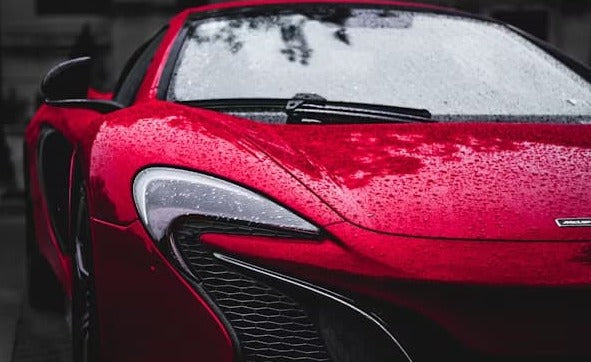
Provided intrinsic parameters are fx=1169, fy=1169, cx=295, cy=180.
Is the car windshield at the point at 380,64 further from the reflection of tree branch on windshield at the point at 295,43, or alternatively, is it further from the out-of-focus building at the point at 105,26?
the out-of-focus building at the point at 105,26

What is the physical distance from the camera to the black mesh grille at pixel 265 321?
8.09ft

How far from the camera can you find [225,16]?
4.39 m

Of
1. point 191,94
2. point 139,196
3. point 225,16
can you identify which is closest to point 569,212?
point 139,196

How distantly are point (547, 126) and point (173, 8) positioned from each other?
18.0m

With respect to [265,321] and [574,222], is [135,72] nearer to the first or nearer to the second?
[265,321]

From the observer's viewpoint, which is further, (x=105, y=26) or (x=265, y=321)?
(x=105, y=26)

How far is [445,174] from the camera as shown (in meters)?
2.76

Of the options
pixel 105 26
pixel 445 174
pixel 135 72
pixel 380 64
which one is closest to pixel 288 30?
pixel 380 64

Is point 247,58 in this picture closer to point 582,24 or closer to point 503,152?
point 503,152

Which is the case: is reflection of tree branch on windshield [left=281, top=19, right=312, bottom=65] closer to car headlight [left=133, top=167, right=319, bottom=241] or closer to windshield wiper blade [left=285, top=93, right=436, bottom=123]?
windshield wiper blade [left=285, top=93, right=436, bottom=123]

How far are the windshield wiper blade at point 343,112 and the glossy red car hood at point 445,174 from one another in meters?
0.15

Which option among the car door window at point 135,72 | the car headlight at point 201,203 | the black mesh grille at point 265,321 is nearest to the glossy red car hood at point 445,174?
the car headlight at point 201,203

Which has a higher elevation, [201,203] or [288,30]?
[288,30]

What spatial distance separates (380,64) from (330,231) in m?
1.61
